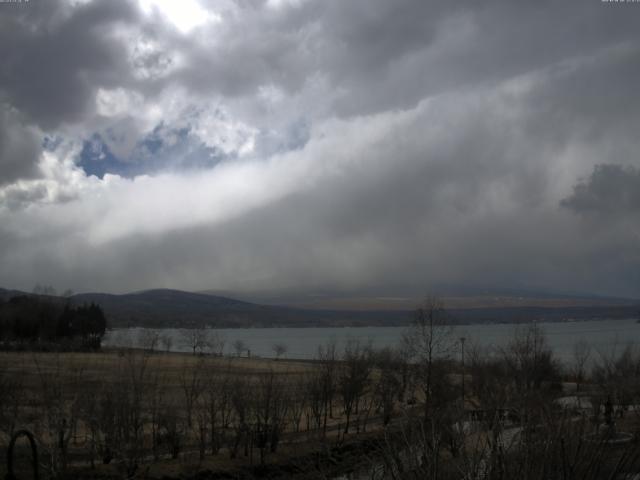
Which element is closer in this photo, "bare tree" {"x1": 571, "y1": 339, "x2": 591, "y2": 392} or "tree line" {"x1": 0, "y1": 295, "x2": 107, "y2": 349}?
"bare tree" {"x1": 571, "y1": 339, "x2": 591, "y2": 392}

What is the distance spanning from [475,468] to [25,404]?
4114 centimetres

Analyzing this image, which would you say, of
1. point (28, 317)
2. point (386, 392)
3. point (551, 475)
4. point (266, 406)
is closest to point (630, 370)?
point (386, 392)

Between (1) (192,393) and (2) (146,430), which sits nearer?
(1) (192,393)

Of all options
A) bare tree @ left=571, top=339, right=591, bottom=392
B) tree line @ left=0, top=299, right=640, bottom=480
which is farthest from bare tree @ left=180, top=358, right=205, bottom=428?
bare tree @ left=571, top=339, right=591, bottom=392

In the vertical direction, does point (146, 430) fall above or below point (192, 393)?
below

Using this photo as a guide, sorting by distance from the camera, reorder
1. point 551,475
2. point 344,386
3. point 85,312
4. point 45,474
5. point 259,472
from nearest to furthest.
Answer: point 551,475, point 45,474, point 259,472, point 344,386, point 85,312

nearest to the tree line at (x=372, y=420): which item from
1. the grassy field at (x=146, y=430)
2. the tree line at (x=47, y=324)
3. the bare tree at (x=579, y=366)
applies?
the grassy field at (x=146, y=430)

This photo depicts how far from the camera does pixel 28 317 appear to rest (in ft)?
453

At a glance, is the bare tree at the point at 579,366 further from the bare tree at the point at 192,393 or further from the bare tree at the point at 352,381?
Answer: the bare tree at the point at 192,393

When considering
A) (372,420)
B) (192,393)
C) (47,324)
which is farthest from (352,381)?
(47,324)

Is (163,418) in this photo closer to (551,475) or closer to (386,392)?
(386,392)

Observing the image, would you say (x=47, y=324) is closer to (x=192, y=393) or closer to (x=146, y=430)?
(x=146, y=430)

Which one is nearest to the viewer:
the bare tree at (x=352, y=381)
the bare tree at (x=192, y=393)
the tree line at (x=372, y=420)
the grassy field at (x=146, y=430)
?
the tree line at (x=372, y=420)

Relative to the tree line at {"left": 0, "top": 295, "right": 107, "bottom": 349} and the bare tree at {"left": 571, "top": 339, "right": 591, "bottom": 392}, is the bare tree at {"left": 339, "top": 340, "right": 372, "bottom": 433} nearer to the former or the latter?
the bare tree at {"left": 571, "top": 339, "right": 591, "bottom": 392}
